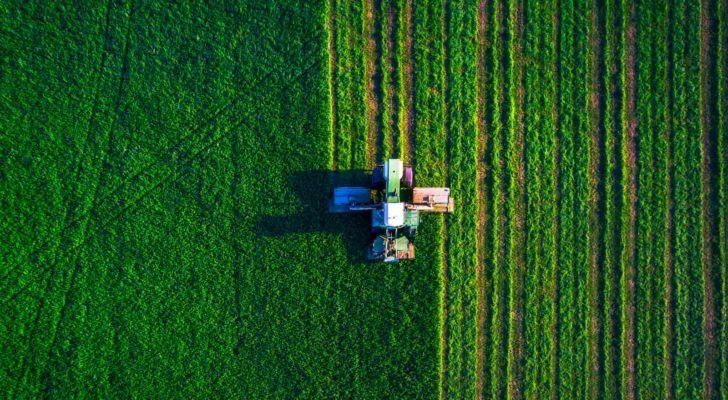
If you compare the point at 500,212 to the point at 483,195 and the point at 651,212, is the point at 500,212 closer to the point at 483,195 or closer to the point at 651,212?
the point at 483,195

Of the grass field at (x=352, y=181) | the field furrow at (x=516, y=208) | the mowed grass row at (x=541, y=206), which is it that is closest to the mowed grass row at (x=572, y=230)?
the grass field at (x=352, y=181)

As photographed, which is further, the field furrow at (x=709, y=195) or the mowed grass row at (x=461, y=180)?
the field furrow at (x=709, y=195)

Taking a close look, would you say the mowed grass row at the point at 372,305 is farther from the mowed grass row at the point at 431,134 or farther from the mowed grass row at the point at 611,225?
the mowed grass row at the point at 611,225

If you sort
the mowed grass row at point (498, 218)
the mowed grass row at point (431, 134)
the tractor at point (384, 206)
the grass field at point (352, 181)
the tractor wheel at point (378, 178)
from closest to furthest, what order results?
the tractor at point (384, 206) < the tractor wheel at point (378, 178) < the grass field at point (352, 181) < the mowed grass row at point (431, 134) < the mowed grass row at point (498, 218)

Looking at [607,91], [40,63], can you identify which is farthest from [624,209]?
[40,63]

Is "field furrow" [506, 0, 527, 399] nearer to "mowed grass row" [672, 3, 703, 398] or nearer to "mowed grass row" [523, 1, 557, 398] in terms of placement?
"mowed grass row" [523, 1, 557, 398]

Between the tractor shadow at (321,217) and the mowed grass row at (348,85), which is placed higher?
the mowed grass row at (348,85)

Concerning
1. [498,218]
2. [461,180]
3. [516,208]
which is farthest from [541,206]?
[461,180]

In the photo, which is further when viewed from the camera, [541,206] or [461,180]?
[541,206]
